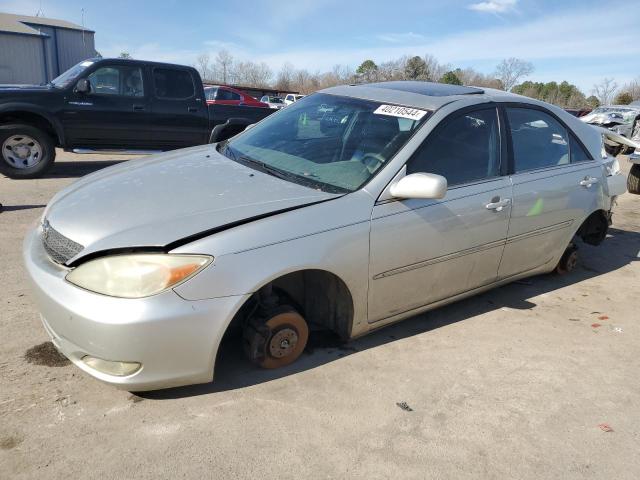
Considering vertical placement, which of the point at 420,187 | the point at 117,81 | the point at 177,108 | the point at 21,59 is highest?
the point at 21,59

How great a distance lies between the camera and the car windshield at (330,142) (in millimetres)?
3105

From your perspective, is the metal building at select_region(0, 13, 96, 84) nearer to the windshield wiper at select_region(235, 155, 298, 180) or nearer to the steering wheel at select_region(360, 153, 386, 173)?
the windshield wiper at select_region(235, 155, 298, 180)

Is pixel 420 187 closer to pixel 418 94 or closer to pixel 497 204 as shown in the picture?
pixel 497 204

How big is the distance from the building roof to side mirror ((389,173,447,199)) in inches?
1691

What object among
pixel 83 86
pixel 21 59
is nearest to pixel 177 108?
pixel 83 86

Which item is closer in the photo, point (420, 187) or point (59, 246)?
point (59, 246)

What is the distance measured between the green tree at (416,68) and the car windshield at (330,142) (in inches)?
1815

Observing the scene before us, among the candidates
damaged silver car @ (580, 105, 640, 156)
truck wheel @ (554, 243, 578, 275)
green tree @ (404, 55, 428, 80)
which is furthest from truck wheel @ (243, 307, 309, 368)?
green tree @ (404, 55, 428, 80)

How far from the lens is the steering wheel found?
3.08 m

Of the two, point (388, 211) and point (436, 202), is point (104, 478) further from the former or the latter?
point (436, 202)

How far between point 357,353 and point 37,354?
1.88m

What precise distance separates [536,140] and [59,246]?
11.2 feet

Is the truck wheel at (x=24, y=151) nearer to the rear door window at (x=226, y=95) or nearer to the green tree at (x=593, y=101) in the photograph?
the rear door window at (x=226, y=95)

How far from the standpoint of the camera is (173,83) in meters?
8.78
